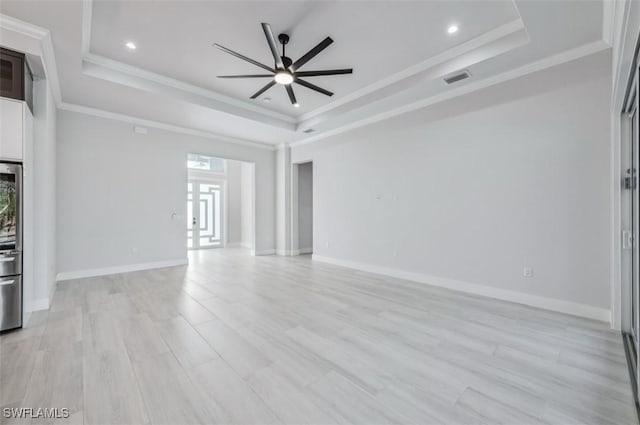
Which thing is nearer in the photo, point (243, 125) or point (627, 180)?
point (627, 180)

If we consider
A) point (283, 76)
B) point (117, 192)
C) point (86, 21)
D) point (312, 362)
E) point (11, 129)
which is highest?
point (86, 21)

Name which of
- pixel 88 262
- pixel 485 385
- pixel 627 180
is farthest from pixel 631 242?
pixel 88 262

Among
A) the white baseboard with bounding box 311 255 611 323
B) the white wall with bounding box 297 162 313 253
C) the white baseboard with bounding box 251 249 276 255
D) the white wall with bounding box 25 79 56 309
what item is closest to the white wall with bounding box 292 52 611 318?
the white baseboard with bounding box 311 255 611 323

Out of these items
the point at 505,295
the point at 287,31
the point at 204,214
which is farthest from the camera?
the point at 204,214

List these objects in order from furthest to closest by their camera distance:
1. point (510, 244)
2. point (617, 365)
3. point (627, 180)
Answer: point (510, 244)
point (627, 180)
point (617, 365)

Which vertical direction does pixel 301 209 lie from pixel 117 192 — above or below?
below

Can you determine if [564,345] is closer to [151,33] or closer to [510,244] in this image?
[510,244]

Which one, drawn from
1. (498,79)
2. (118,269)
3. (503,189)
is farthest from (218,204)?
(498,79)

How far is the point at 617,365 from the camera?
7.05ft

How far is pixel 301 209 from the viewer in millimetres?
7922

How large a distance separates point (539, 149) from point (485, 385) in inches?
118

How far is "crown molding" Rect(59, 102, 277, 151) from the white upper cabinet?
2.38 m

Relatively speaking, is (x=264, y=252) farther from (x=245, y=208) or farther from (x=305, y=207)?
(x=245, y=208)

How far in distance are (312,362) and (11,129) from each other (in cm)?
369
